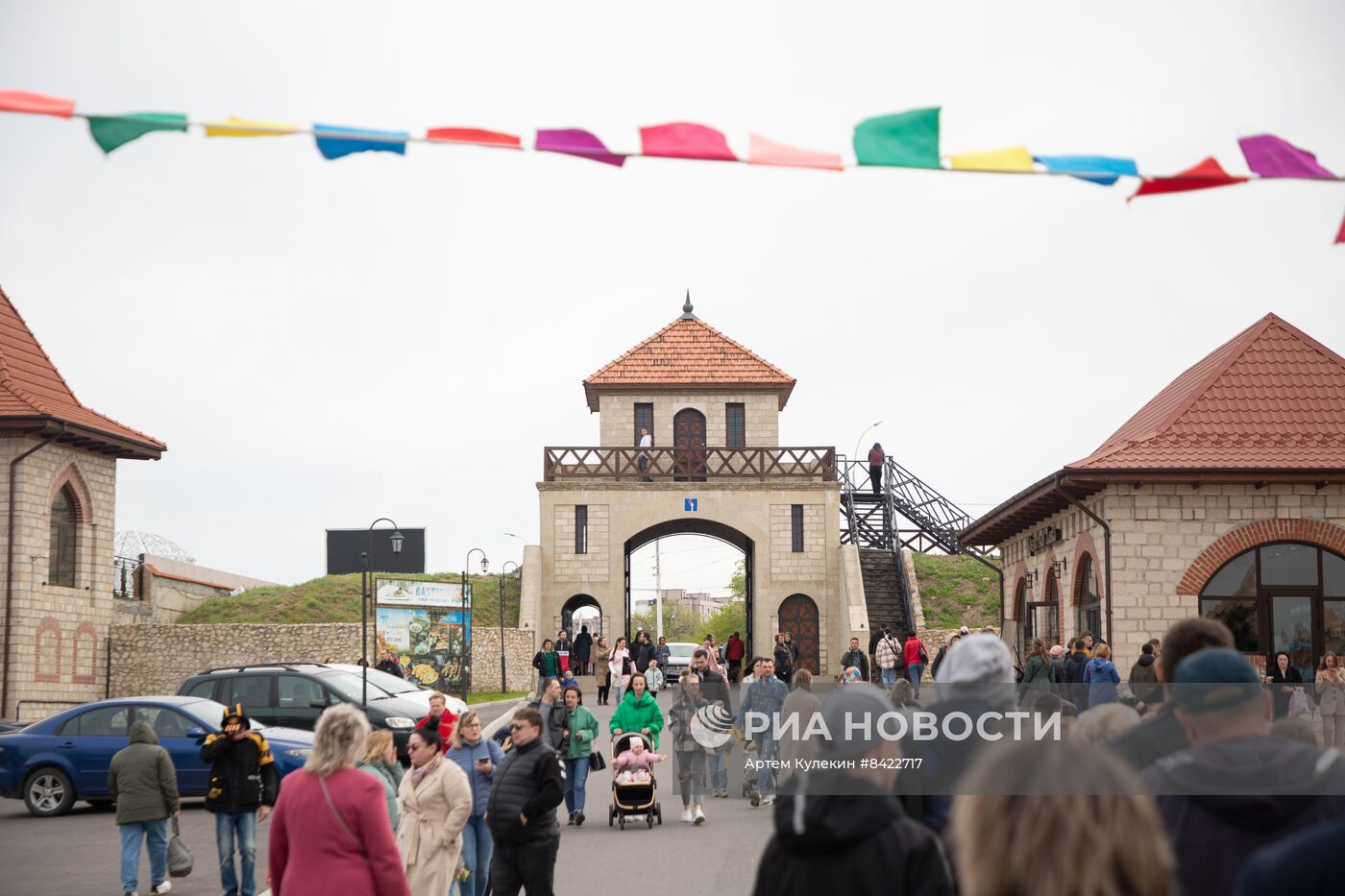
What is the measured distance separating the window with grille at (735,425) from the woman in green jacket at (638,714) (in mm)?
30556

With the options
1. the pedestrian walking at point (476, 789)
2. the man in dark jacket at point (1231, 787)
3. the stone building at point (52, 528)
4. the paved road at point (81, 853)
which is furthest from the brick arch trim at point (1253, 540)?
the stone building at point (52, 528)

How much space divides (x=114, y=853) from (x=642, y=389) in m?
33.1

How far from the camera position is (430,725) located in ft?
32.8

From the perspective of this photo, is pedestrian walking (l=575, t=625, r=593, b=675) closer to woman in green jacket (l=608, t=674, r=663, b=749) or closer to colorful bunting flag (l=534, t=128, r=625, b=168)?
woman in green jacket (l=608, t=674, r=663, b=749)

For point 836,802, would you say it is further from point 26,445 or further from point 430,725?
point 26,445

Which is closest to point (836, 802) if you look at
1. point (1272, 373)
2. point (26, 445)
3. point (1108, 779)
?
point (1108, 779)

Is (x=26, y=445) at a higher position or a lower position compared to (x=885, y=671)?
higher

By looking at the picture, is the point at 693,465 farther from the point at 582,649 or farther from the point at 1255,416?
the point at 1255,416

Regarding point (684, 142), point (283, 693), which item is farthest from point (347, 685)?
point (684, 142)

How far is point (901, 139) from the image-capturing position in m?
6.72

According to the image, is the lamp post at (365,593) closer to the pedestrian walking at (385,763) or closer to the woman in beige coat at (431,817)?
the pedestrian walking at (385,763)

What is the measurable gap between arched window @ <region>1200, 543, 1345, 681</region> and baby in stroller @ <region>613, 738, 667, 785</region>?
10940 mm

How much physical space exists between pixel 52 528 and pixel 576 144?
89.2 feet

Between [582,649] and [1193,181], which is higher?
[1193,181]
